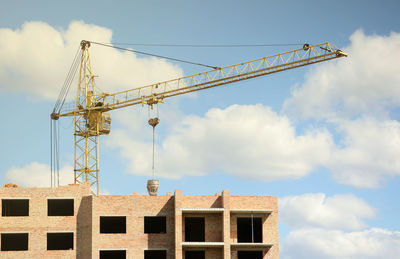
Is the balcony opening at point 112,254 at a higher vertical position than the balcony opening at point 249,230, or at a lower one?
lower

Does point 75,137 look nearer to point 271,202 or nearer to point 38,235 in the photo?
point 38,235

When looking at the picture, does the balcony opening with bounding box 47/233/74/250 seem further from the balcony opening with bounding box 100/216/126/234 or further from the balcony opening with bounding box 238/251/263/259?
the balcony opening with bounding box 238/251/263/259

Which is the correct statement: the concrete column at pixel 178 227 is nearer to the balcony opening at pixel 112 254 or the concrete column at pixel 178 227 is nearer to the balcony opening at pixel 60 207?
the balcony opening at pixel 112 254

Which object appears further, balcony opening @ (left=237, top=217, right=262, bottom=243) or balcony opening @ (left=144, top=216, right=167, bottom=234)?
balcony opening @ (left=237, top=217, right=262, bottom=243)

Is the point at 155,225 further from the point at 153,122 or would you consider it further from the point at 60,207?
the point at 153,122

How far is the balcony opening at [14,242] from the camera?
227ft

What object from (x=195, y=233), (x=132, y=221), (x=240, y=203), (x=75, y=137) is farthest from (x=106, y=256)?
(x=75, y=137)

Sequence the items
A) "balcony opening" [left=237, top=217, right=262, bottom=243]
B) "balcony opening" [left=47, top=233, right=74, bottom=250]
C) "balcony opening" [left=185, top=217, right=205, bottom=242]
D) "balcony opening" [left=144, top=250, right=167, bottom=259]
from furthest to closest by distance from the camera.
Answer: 1. "balcony opening" [left=47, top=233, right=74, bottom=250]
2. "balcony opening" [left=237, top=217, right=262, bottom=243]
3. "balcony opening" [left=185, top=217, right=205, bottom=242]
4. "balcony opening" [left=144, top=250, right=167, bottom=259]

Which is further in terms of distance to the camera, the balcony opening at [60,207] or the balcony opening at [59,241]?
the balcony opening at [60,207]

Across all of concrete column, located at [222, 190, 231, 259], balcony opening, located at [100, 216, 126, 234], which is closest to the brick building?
balcony opening, located at [100, 216, 126, 234]

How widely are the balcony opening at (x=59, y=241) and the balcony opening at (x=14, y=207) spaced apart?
154 inches

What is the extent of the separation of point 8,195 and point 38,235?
5499 millimetres

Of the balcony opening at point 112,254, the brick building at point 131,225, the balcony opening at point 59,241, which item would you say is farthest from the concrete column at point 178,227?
the balcony opening at point 59,241

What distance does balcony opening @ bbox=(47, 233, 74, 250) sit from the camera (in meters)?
69.4
